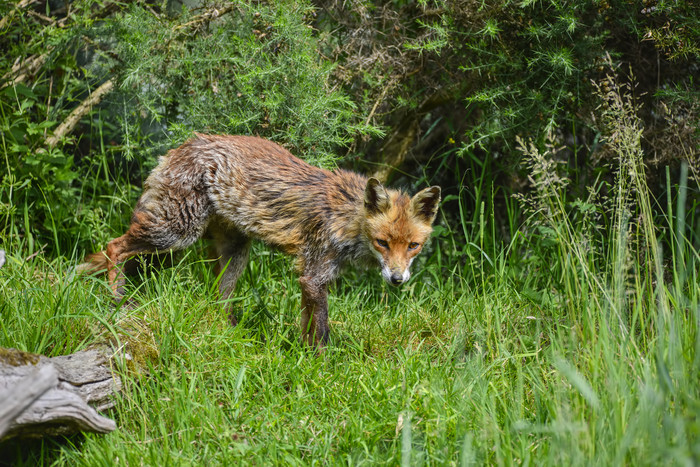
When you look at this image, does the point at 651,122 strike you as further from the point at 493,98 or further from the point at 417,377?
the point at 417,377

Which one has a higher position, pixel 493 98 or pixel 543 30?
pixel 543 30

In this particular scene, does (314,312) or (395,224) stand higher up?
(395,224)

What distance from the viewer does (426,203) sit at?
502cm

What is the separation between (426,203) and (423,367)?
4.62ft

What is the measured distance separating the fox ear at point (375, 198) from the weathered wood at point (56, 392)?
2.21 meters

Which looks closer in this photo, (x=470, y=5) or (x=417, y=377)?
(x=417, y=377)


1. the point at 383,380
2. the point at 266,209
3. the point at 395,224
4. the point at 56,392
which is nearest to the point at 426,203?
the point at 395,224

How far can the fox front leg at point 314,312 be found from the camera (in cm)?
487

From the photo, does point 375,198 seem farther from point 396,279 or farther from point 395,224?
point 396,279

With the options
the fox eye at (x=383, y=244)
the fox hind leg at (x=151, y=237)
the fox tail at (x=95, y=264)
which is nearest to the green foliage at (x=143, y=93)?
the fox tail at (x=95, y=264)

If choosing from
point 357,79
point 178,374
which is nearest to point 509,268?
point 357,79

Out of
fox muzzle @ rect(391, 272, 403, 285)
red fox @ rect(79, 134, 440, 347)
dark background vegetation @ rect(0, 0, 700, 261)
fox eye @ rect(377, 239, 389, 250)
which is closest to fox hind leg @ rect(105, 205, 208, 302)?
red fox @ rect(79, 134, 440, 347)

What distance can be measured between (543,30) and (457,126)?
6.01 feet

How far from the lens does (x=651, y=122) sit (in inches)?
219
